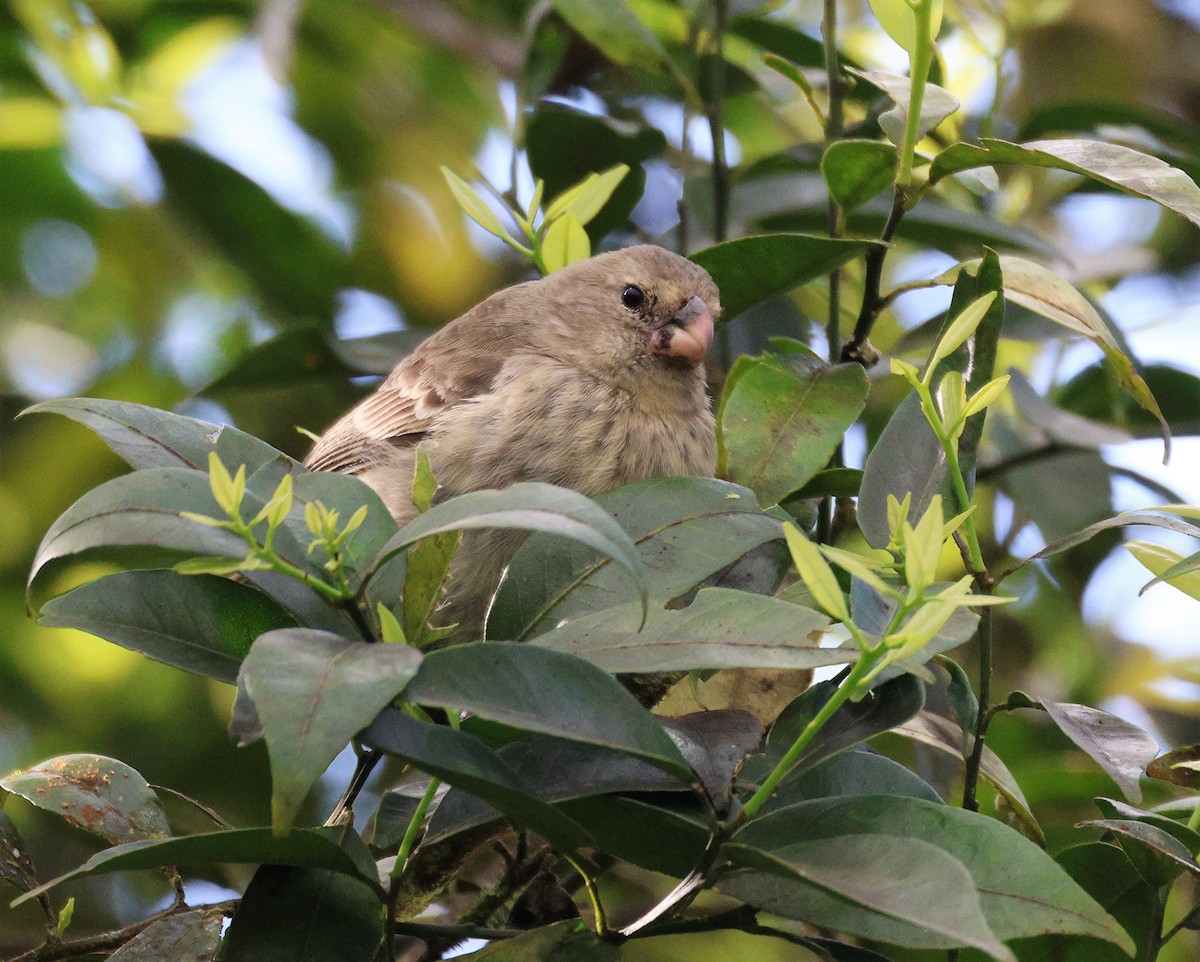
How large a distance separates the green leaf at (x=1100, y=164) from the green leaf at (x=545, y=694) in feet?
3.24

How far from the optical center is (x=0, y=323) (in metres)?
4.31

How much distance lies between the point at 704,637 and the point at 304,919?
0.58m

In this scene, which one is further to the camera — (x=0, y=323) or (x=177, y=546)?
(x=0, y=323)

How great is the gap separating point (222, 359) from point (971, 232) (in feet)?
8.15

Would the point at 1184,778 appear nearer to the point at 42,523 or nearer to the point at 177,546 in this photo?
the point at 177,546

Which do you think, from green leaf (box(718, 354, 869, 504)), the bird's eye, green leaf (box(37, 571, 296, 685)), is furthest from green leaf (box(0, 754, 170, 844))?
the bird's eye

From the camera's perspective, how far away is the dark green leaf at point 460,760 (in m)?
1.33

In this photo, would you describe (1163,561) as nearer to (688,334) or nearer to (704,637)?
(704,637)

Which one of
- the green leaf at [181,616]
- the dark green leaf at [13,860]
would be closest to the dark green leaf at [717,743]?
the green leaf at [181,616]

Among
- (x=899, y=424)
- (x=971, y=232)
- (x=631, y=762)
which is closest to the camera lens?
(x=631, y=762)

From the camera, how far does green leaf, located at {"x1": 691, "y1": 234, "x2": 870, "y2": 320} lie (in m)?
2.22

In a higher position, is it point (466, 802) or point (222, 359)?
point (466, 802)

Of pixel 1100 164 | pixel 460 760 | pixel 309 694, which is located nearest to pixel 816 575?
pixel 460 760

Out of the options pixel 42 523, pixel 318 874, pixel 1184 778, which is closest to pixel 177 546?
pixel 318 874
